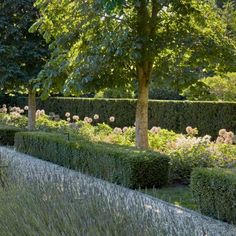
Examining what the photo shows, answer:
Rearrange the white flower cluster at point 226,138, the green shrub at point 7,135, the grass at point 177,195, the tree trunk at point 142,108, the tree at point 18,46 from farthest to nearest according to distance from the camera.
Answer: the tree at point 18,46 < the green shrub at point 7,135 < the white flower cluster at point 226,138 < the tree trunk at point 142,108 < the grass at point 177,195

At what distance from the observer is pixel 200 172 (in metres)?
5.23

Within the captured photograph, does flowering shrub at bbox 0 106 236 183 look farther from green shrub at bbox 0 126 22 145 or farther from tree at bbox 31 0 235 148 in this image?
green shrub at bbox 0 126 22 145

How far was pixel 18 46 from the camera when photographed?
40.0 feet

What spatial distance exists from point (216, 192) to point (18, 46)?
28.0ft

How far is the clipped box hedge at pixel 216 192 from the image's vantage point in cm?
480

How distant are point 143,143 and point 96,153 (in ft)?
5.03

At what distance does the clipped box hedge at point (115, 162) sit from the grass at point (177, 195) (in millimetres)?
229

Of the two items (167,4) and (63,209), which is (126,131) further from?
(63,209)

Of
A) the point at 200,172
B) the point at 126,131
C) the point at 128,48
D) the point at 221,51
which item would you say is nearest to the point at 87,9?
the point at 128,48

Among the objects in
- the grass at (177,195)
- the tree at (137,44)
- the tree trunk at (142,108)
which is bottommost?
the grass at (177,195)

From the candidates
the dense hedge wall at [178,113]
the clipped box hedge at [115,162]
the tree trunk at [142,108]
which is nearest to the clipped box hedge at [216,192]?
the clipped box hedge at [115,162]

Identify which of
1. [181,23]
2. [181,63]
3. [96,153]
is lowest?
[96,153]

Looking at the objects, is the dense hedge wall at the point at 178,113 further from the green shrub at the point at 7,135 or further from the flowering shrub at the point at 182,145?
the green shrub at the point at 7,135

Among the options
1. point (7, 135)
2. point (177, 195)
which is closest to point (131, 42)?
point (177, 195)
